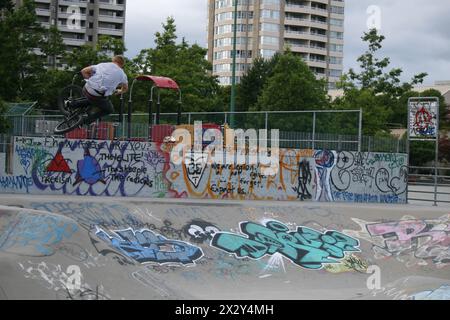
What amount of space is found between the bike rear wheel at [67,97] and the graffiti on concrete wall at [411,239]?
8.01 meters

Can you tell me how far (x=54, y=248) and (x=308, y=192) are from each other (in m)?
12.1

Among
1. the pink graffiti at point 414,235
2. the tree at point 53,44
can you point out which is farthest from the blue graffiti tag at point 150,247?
the tree at point 53,44

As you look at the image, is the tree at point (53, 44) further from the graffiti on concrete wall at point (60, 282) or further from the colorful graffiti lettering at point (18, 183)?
the graffiti on concrete wall at point (60, 282)

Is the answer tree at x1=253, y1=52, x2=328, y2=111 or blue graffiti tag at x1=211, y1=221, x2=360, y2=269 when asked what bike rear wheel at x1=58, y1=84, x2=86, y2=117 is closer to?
blue graffiti tag at x1=211, y1=221, x2=360, y2=269

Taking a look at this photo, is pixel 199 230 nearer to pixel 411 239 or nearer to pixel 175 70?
pixel 411 239

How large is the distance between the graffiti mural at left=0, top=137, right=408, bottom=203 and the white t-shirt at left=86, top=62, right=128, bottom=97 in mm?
2066

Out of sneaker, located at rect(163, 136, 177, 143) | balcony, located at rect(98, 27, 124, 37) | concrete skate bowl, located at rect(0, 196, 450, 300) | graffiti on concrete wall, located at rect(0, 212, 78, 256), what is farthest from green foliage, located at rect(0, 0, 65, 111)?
balcony, located at rect(98, 27, 124, 37)

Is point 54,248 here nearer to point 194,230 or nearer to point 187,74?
point 194,230

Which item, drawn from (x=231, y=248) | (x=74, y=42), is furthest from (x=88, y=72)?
(x=74, y=42)

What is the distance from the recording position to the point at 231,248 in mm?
13133

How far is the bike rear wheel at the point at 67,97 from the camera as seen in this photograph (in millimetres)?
16703

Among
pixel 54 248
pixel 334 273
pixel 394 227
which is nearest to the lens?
pixel 54 248

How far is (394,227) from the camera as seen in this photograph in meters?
15.2
